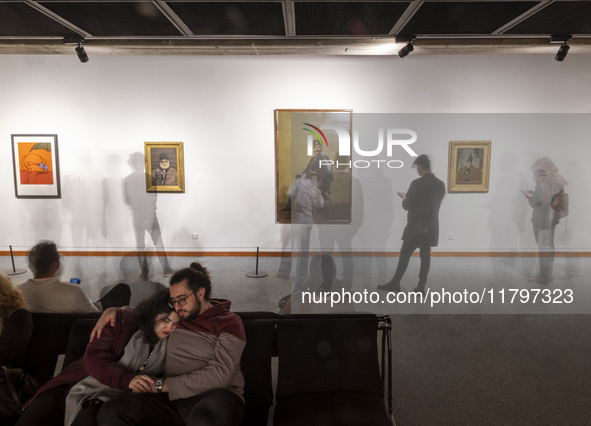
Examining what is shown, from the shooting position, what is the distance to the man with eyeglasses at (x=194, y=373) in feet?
6.56

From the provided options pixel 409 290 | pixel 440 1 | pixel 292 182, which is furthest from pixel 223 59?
pixel 409 290

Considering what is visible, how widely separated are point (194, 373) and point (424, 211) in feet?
13.3

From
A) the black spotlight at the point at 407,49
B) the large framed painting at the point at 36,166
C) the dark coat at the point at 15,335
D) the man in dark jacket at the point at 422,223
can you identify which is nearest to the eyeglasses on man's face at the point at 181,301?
the dark coat at the point at 15,335

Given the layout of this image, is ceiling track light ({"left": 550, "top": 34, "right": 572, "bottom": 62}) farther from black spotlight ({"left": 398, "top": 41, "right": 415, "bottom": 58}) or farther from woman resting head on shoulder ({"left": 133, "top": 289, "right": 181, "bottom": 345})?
woman resting head on shoulder ({"left": 133, "top": 289, "right": 181, "bottom": 345})

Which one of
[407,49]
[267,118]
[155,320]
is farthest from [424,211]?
[155,320]

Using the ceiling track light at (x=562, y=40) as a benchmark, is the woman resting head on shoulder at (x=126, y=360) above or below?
below

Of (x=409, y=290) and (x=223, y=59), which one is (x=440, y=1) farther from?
(x=223, y=59)

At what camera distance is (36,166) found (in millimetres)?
7125

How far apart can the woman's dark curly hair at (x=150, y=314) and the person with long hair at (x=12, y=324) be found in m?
0.67

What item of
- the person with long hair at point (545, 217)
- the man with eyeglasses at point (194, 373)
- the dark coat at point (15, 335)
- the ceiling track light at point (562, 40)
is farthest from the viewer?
the person with long hair at point (545, 217)

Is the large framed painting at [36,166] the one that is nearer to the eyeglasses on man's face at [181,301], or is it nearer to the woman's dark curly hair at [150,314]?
the woman's dark curly hair at [150,314]

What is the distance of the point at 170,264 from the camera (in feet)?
22.2

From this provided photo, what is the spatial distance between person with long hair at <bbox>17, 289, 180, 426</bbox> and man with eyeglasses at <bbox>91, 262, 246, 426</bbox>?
0.05 metres

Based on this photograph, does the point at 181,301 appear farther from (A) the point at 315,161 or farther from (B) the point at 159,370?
(A) the point at 315,161
